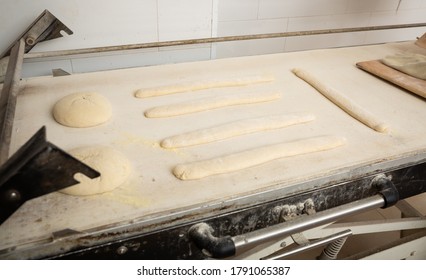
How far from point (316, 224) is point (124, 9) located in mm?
1320

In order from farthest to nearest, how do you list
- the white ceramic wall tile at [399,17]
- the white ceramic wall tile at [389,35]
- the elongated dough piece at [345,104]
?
1. the white ceramic wall tile at [389,35]
2. the white ceramic wall tile at [399,17]
3. the elongated dough piece at [345,104]

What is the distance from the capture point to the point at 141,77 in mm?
1453

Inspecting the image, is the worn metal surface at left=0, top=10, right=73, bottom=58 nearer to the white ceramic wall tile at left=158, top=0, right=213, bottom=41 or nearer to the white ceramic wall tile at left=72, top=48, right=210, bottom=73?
the white ceramic wall tile at left=72, top=48, right=210, bottom=73

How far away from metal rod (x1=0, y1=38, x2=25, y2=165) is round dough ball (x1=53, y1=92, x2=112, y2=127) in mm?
142

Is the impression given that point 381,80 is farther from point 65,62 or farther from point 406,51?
point 65,62

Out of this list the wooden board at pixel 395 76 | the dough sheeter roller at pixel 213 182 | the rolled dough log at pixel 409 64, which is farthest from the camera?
the rolled dough log at pixel 409 64

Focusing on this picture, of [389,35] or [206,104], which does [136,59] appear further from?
[389,35]

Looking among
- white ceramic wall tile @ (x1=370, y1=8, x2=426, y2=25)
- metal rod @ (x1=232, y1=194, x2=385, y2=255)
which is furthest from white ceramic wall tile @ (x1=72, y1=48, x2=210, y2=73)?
white ceramic wall tile @ (x1=370, y1=8, x2=426, y2=25)

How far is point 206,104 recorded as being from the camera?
49.0 inches

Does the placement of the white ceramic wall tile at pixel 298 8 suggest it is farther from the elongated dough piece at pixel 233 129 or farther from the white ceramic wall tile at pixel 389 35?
the elongated dough piece at pixel 233 129

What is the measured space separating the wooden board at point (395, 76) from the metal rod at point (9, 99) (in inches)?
58.3

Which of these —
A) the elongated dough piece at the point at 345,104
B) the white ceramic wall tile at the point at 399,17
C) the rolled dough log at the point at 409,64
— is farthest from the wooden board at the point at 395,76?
the white ceramic wall tile at the point at 399,17

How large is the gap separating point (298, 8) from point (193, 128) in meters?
1.53

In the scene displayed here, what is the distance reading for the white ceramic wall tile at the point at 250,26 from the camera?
6.94 feet
